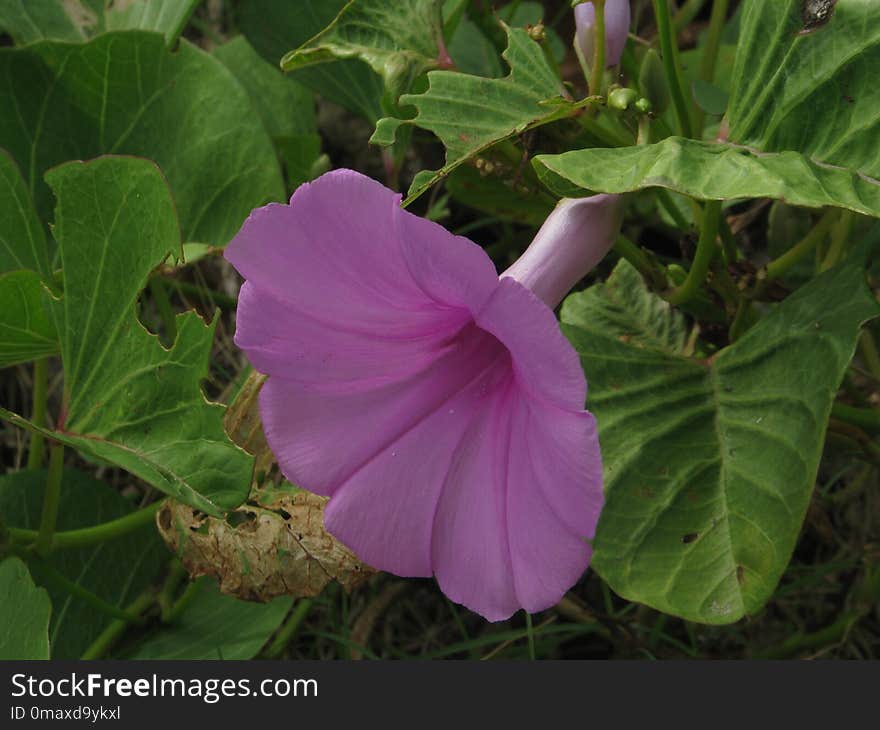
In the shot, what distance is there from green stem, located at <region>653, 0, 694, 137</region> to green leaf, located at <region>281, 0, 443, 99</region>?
0.24 m

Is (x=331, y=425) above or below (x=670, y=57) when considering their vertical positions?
below

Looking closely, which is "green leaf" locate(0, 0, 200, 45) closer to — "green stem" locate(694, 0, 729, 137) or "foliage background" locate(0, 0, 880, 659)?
"foliage background" locate(0, 0, 880, 659)

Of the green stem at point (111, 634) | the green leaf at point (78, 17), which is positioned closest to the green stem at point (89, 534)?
the green stem at point (111, 634)

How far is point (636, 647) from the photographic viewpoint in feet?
4.87

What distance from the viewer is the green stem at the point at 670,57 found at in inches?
42.6

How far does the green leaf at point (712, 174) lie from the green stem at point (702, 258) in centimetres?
13

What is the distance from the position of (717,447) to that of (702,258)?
188 mm

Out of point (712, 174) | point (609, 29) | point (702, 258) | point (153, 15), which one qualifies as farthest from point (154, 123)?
point (712, 174)

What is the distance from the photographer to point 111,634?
1454mm

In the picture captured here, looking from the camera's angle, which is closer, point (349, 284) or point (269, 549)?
point (349, 284)

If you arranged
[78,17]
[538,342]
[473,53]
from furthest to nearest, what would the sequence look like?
[473,53]
[78,17]
[538,342]

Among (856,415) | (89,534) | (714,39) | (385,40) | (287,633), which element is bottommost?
(287,633)

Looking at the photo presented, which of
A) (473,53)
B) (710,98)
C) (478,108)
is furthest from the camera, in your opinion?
(473,53)

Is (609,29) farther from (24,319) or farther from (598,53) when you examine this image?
(24,319)
